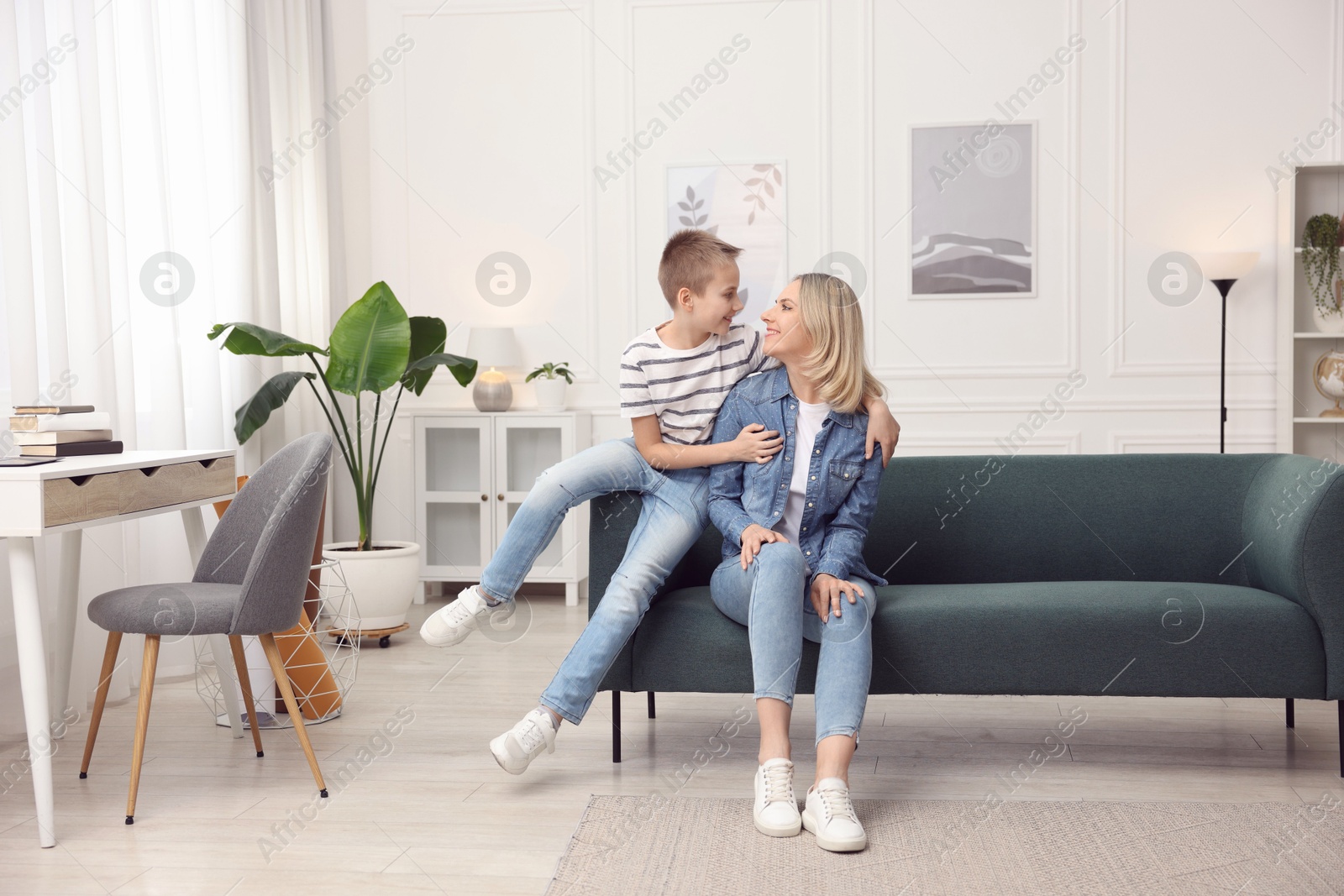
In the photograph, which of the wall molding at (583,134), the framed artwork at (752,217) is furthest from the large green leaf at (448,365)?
the framed artwork at (752,217)

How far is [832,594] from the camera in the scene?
2.12 metres

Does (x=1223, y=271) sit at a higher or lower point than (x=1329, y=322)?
higher

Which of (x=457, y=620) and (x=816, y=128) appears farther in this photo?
(x=816, y=128)

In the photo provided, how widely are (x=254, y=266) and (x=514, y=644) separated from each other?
1.69 metres

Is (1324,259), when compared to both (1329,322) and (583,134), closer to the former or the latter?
(1329,322)

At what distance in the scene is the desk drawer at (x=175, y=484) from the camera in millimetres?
2254

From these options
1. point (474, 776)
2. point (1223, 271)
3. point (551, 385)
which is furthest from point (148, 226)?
point (1223, 271)

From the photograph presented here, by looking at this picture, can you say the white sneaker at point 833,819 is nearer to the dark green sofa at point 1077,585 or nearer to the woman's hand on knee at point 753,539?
the dark green sofa at point 1077,585

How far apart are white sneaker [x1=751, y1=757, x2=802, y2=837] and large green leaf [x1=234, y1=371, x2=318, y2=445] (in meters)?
2.27

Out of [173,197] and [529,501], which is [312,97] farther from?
[529,501]

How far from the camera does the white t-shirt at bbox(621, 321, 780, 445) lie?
2.42m

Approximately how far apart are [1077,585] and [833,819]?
0.86m

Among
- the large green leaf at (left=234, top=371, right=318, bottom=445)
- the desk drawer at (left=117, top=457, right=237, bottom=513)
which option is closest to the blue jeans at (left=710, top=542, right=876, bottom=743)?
the desk drawer at (left=117, top=457, right=237, bottom=513)

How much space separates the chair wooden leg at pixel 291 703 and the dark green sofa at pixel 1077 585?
637 millimetres
